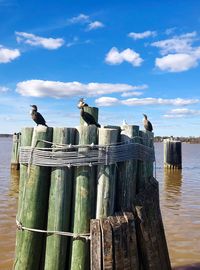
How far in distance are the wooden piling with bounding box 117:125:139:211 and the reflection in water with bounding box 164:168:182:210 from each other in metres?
8.92

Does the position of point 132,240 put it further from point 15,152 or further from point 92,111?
point 15,152

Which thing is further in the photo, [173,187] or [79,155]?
[173,187]

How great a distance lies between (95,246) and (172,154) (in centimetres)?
2339

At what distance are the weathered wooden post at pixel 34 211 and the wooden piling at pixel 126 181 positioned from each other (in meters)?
0.90

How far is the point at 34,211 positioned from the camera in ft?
15.7

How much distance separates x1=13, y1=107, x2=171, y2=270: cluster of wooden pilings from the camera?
4.61m

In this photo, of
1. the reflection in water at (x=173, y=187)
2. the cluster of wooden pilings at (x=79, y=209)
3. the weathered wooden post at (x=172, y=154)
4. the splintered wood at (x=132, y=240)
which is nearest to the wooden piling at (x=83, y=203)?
the cluster of wooden pilings at (x=79, y=209)

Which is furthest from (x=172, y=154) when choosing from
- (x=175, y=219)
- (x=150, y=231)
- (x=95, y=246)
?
(x=95, y=246)

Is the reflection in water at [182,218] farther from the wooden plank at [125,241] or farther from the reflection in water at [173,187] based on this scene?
the wooden plank at [125,241]

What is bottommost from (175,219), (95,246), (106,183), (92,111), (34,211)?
(175,219)

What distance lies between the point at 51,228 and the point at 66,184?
56 centimetres

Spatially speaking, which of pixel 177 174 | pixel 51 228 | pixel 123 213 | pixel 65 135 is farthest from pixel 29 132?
pixel 177 174

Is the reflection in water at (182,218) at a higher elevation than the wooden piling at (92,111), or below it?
below

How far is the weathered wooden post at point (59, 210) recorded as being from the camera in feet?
15.4
